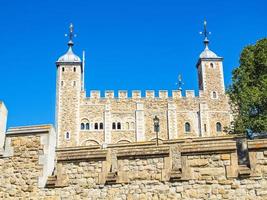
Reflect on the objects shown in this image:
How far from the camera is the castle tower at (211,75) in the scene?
60.4 metres

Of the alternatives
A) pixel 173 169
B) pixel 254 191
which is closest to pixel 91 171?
pixel 173 169

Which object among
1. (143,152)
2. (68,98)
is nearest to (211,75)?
(68,98)

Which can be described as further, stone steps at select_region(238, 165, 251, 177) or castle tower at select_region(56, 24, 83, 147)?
castle tower at select_region(56, 24, 83, 147)

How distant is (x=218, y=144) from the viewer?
742 cm

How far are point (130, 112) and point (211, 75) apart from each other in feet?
43.7

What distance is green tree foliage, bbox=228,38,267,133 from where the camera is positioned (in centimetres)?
2431

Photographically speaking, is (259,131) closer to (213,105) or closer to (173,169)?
(173,169)

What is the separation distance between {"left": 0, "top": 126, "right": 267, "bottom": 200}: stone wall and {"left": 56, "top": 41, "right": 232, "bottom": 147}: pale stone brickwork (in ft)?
155

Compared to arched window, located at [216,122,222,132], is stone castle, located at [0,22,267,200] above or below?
below

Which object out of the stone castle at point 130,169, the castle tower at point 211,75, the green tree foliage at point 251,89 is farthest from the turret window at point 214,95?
the stone castle at point 130,169

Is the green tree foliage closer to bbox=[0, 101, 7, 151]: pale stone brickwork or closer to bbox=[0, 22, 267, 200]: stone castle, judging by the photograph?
bbox=[0, 22, 267, 200]: stone castle

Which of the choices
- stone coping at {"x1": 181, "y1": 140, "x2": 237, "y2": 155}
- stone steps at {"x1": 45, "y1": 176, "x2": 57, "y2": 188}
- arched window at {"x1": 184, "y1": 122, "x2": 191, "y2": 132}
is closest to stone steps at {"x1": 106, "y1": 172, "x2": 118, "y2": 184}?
stone steps at {"x1": 45, "y1": 176, "x2": 57, "y2": 188}

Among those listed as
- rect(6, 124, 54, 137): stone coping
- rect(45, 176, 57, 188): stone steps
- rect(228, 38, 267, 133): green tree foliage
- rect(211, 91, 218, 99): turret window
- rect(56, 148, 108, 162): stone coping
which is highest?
rect(211, 91, 218, 99): turret window

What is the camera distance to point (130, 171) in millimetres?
7664
